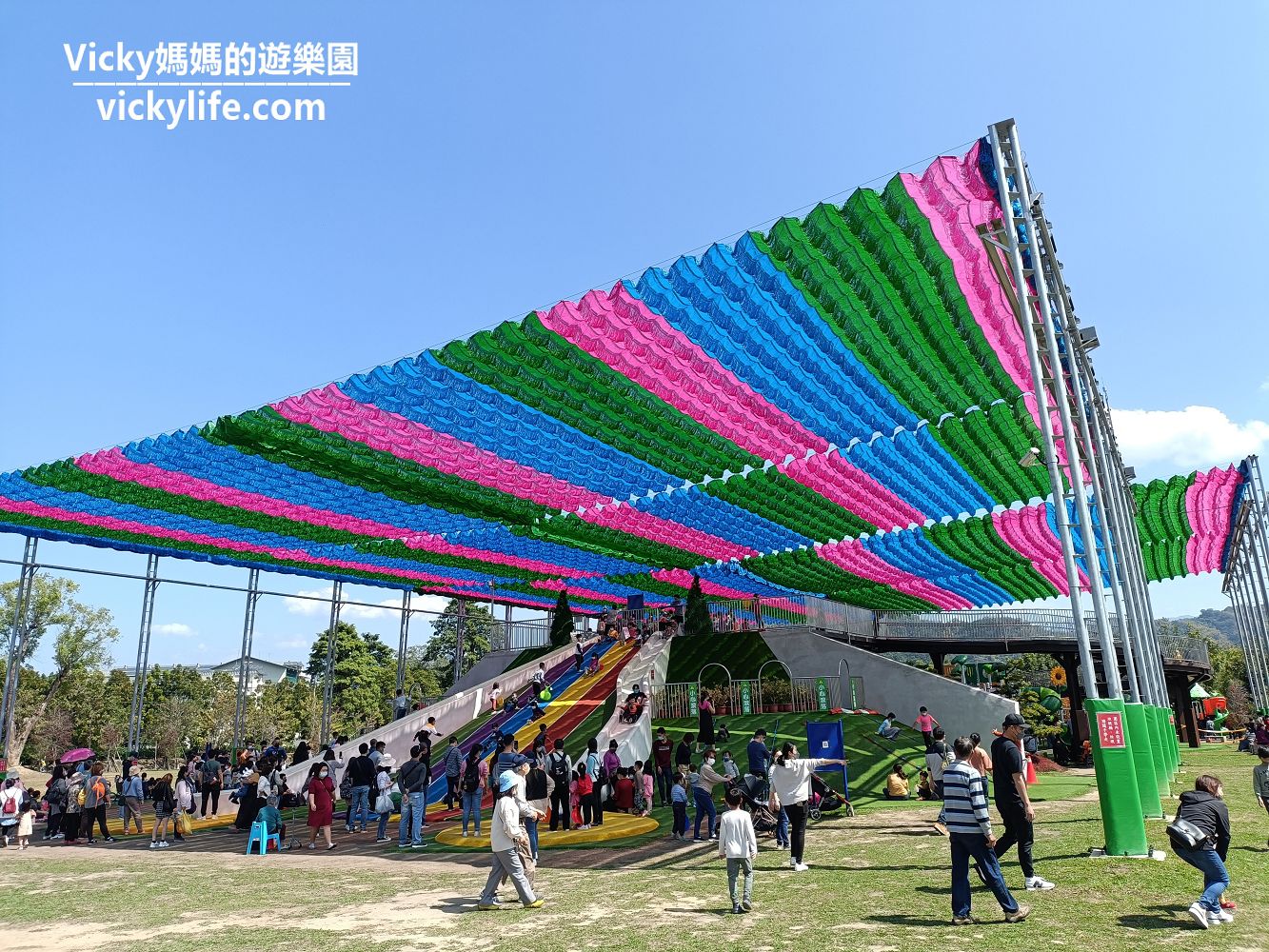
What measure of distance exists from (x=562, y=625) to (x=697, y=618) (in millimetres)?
7229

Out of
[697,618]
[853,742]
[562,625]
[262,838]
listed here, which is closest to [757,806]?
[262,838]

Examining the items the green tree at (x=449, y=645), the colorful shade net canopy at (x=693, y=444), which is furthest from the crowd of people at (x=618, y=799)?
the green tree at (x=449, y=645)

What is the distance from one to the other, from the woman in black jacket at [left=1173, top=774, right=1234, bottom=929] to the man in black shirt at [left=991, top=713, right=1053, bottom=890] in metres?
1.19

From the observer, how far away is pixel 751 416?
47.9 ft

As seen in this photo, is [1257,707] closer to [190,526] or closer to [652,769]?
[652,769]

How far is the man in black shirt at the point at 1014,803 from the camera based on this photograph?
7281mm

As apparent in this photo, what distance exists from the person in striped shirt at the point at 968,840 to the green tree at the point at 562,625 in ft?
85.9

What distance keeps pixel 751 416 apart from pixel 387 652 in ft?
187

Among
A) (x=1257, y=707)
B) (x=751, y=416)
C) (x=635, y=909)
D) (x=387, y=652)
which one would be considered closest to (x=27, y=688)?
(x=387, y=652)

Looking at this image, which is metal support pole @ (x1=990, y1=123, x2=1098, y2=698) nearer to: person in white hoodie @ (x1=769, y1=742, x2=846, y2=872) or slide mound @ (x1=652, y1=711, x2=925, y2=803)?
person in white hoodie @ (x1=769, y1=742, x2=846, y2=872)

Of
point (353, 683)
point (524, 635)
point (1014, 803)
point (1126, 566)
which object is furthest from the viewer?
point (353, 683)

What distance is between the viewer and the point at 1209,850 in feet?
20.0

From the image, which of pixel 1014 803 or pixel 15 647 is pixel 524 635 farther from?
pixel 1014 803

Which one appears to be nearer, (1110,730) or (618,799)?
(1110,730)
